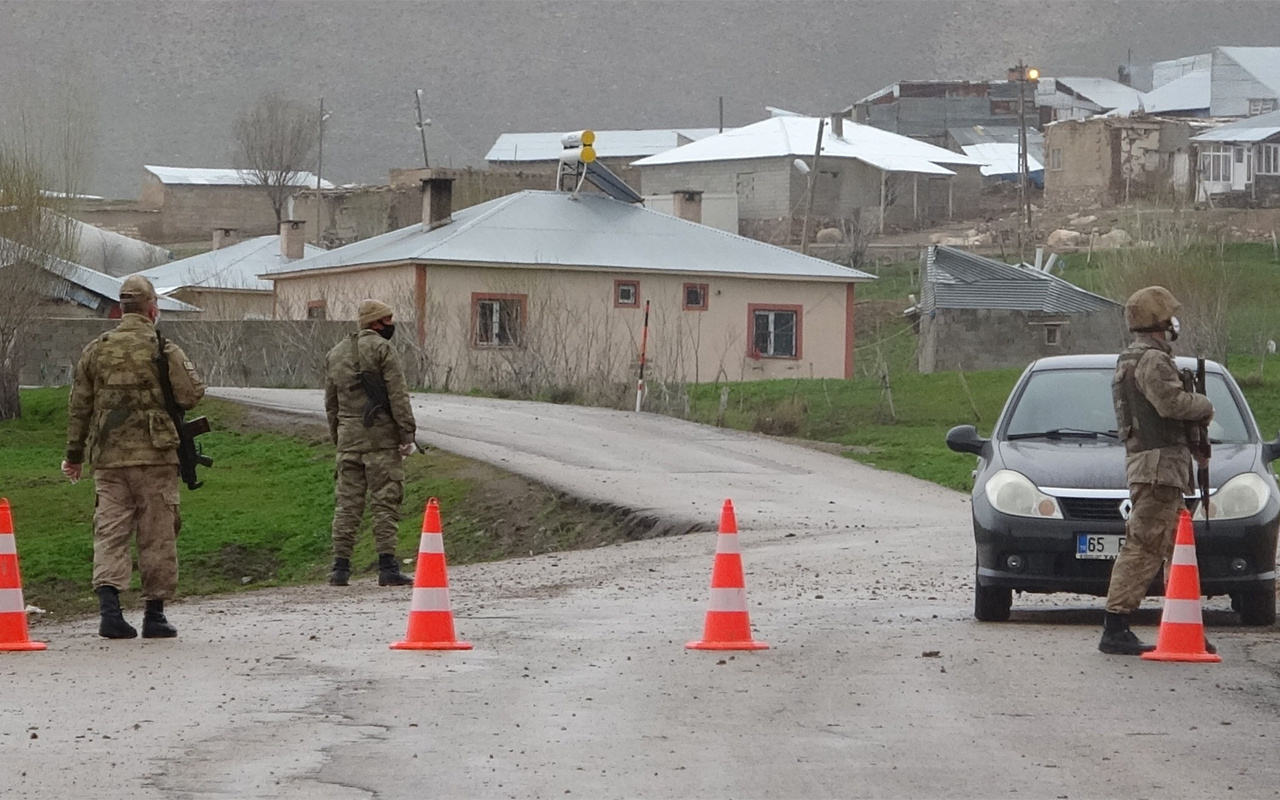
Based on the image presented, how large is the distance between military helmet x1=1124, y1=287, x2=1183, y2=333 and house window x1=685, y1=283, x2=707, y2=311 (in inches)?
1615

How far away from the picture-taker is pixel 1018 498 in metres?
11.9

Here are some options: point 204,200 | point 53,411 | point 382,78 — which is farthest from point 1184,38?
point 53,411

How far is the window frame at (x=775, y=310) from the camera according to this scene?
52531mm

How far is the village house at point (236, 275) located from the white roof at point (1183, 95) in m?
60.3

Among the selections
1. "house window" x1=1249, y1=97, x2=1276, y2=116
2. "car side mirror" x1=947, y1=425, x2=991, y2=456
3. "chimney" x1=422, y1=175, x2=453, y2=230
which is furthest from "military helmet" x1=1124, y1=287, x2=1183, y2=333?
"house window" x1=1249, y1=97, x2=1276, y2=116

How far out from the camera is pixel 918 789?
7.09 metres

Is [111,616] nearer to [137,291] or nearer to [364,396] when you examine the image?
[137,291]

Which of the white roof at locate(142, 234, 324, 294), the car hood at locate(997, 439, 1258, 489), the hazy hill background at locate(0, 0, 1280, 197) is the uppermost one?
the hazy hill background at locate(0, 0, 1280, 197)

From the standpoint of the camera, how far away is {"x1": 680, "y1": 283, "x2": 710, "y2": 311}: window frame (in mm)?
51688

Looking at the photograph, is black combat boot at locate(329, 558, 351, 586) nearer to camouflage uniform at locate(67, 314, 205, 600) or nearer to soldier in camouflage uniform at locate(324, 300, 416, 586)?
soldier in camouflage uniform at locate(324, 300, 416, 586)

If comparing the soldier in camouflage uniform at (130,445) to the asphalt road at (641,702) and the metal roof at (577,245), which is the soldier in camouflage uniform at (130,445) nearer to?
the asphalt road at (641,702)

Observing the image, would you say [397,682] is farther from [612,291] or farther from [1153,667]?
[612,291]

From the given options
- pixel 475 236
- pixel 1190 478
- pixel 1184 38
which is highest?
pixel 1184 38

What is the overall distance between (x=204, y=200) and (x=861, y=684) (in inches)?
3886
